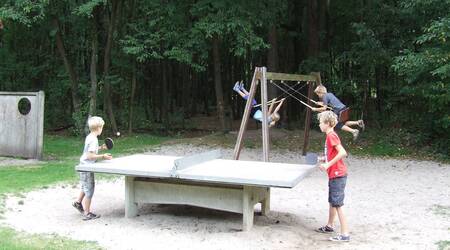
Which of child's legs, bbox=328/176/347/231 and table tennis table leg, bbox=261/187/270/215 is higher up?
child's legs, bbox=328/176/347/231

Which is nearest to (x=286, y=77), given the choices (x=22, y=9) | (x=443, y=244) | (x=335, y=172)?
(x=335, y=172)

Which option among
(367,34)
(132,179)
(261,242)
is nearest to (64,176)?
(132,179)

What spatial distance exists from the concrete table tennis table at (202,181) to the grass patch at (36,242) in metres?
0.83

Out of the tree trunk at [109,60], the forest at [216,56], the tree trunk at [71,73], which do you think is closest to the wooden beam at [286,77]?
the forest at [216,56]

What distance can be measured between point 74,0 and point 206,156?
30.8 ft

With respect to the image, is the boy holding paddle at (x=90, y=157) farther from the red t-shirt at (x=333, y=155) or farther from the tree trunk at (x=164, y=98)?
the tree trunk at (x=164, y=98)

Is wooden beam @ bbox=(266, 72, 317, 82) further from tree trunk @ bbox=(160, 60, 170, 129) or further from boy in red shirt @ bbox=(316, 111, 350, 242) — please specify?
tree trunk @ bbox=(160, 60, 170, 129)

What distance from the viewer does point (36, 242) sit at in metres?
5.47

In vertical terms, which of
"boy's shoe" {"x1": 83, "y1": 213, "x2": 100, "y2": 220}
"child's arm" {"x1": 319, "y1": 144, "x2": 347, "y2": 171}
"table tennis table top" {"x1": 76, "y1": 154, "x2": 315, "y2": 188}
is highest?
"child's arm" {"x1": 319, "y1": 144, "x2": 347, "y2": 171}

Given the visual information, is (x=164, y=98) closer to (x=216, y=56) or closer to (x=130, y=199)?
(x=216, y=56)

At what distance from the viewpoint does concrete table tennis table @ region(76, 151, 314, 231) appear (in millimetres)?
5688

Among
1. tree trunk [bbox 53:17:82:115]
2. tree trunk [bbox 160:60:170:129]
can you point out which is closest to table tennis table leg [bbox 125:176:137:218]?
tree trunk [bbox 53:17:82:115]

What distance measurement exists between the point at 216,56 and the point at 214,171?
9579 millimetres

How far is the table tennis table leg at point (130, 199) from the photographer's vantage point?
655 cm
